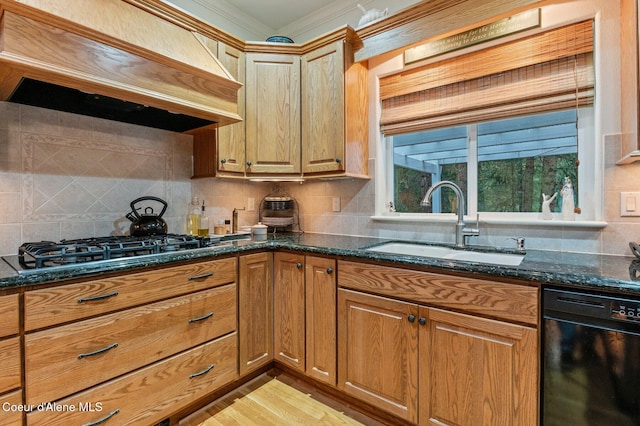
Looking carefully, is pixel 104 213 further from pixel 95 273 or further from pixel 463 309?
pixel 463 309

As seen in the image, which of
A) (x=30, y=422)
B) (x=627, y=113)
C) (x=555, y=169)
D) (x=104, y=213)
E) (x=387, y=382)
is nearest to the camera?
(x=30, y=422)

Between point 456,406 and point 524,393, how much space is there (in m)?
0.29

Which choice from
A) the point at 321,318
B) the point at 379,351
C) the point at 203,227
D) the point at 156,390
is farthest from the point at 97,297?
the point at 379,351

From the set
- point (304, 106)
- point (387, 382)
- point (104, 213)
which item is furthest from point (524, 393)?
point (104, 213)

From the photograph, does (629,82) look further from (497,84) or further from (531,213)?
(531,213)

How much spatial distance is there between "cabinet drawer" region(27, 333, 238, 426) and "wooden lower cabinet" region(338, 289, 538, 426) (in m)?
0.70

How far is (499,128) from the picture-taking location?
1955mm

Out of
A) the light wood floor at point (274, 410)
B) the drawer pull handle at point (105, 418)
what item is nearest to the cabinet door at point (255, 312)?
the light wood floor at point (274, 410)

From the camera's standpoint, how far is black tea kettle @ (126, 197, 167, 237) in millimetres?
1917

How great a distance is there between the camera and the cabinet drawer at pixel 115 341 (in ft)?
3.90

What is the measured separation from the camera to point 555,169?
178cm

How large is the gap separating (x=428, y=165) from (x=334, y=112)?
2.53 ft

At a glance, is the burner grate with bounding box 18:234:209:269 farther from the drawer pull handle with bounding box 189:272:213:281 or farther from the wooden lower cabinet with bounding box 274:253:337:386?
the wooden lower cabinet with bounding box 274:253:337:386

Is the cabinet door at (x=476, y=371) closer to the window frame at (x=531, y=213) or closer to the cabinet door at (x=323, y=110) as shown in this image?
the window frame at (x=531, y=213)
